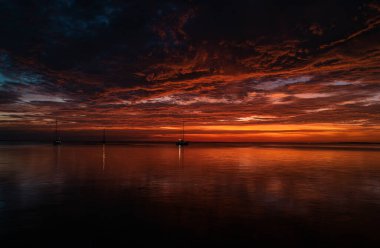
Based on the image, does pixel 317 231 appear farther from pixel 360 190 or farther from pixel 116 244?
pixel 360 190

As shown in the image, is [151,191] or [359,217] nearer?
[359,217]

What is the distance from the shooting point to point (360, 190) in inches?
1027

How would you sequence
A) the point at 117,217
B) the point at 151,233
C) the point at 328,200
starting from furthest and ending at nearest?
the point at 328,200, the point at 117,217, the point at 151,233

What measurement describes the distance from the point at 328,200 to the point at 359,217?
4.71m

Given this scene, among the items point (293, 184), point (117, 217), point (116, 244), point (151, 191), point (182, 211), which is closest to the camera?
point (116, 244)

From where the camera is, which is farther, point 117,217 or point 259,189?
point 259,189

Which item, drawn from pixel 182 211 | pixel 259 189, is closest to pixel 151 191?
pixel 182 211

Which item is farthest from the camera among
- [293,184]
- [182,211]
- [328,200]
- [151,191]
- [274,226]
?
[293,184]

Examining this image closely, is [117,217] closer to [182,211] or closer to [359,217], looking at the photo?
[182,211]

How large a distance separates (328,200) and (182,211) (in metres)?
10.8

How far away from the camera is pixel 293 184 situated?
28875 millimetres

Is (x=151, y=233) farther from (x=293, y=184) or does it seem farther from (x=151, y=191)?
(x=293, y=184)

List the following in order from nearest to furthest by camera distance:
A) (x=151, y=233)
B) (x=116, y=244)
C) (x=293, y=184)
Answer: (x=116, y=244)
(x=151, y=233)
(x=293, y=184)

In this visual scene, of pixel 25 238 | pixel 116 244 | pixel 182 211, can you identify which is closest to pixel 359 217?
pixel 182 211
